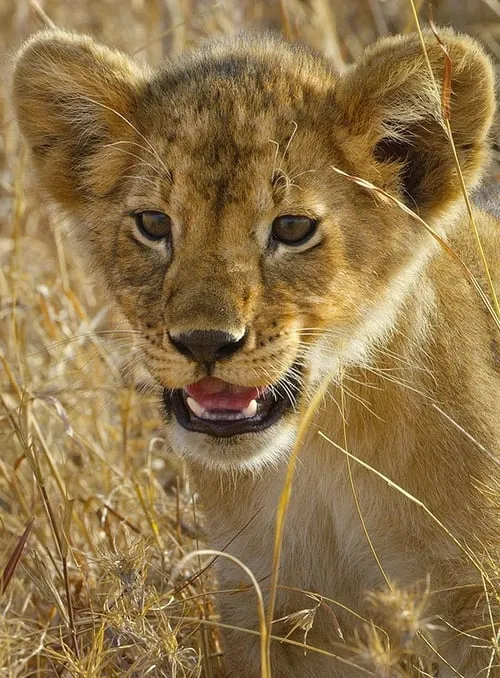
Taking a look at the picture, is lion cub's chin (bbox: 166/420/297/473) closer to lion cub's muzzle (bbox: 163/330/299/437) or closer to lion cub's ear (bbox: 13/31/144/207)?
lion cub's muzzle (bbox: 163/330/299/437)

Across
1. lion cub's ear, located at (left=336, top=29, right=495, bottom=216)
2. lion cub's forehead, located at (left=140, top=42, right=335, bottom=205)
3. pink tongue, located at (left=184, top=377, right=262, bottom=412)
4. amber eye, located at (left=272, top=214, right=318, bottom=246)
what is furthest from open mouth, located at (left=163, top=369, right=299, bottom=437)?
lion cub's ear, located at (left=336, top=29, right=495, bottom=216)

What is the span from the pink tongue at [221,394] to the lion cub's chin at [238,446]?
64 mm

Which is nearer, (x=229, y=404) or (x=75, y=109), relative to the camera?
(x=229, y=404)

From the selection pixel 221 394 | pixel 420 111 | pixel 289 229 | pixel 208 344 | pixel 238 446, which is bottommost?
pixel 238 446

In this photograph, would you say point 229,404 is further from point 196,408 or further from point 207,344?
point 207,344

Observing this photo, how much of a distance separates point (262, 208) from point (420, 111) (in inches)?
17.4

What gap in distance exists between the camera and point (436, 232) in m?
2.73

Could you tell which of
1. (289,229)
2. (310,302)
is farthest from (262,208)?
(310,302)

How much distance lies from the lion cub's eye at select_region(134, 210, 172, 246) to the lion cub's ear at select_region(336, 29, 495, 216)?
0.45 m

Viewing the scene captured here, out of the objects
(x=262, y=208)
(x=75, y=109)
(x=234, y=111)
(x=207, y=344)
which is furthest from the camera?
(x=75, y=109)

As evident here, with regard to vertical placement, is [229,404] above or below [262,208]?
below

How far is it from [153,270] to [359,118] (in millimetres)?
562

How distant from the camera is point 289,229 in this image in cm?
258

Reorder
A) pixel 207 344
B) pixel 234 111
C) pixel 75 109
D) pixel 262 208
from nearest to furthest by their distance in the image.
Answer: pixel 207 344, pixel 262 208, pixel 234 111, pixel 75 109
